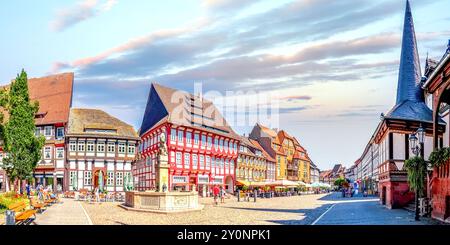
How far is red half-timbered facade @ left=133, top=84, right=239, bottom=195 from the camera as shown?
169 ft

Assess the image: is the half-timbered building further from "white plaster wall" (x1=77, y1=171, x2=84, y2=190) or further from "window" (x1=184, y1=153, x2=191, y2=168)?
"window" (x1=184, y1=153, x2=191, y2=168)

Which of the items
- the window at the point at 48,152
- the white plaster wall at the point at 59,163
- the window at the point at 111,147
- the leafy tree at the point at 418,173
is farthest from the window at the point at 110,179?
the leafy tree at the point at 418,173

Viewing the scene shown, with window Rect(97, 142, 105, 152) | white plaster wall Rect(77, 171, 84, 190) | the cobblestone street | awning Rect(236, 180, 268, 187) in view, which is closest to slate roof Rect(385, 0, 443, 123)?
the cobblestone street

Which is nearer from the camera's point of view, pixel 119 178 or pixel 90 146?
pixel 90 146

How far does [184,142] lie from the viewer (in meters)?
53.2

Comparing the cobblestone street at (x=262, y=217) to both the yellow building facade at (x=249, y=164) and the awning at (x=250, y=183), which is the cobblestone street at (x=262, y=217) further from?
the yellow building facade at (x=249, y=164)

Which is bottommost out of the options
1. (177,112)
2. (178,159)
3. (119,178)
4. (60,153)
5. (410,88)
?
(119,178)

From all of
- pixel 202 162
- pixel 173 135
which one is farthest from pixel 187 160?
pixel 173 135

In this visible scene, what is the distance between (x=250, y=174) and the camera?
72688 millimetres

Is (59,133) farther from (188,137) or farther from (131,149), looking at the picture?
(188,137)

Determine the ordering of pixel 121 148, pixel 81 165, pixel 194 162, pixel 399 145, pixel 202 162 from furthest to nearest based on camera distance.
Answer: pixel 202 162 < pixel 194 162 < pixel 121 148 < pixel 81 165 < pixel 399 145

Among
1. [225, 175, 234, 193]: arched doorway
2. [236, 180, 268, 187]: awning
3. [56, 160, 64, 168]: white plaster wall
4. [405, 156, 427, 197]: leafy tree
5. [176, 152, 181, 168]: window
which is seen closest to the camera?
[405, 156, 427, 197]: leafy tree
